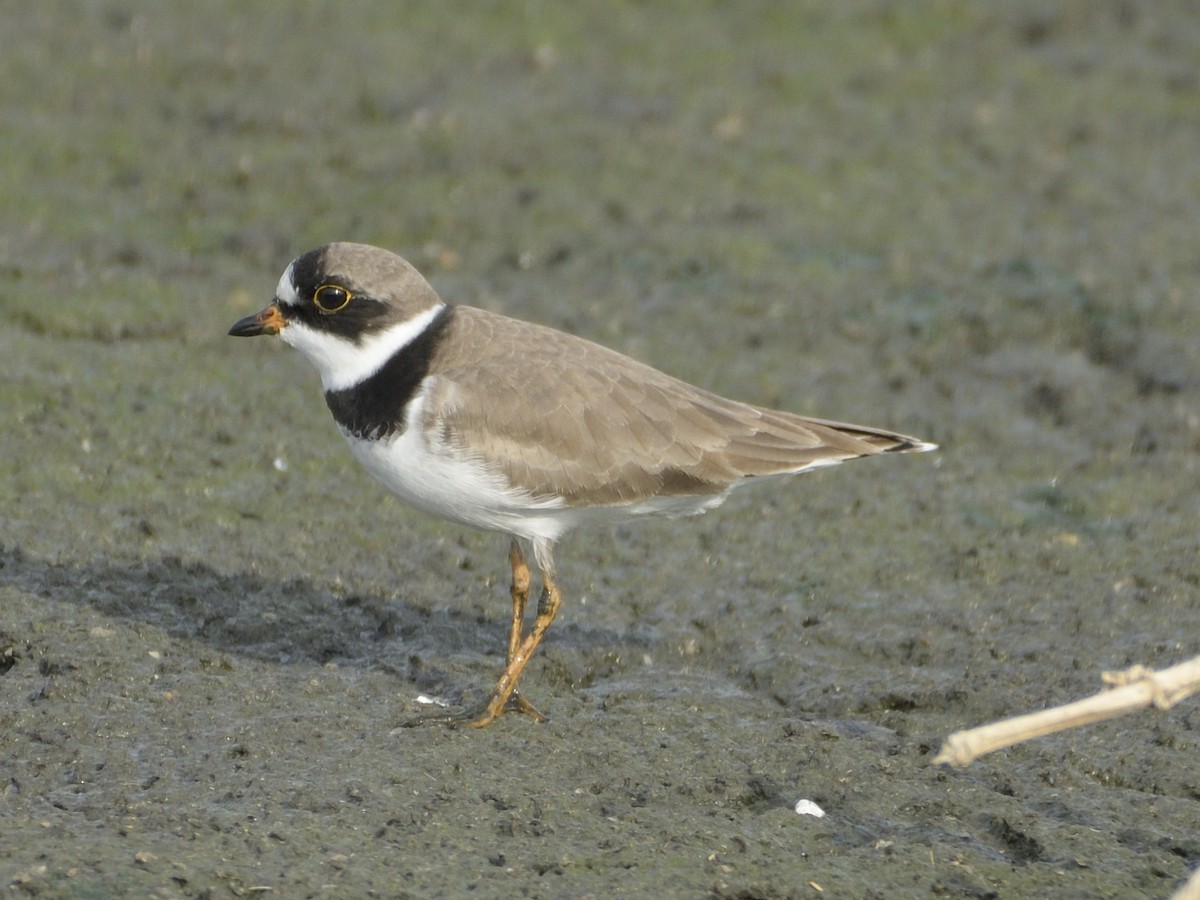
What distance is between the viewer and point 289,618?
6570 mm

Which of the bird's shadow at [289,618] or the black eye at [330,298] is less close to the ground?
the black eye at [330,298]

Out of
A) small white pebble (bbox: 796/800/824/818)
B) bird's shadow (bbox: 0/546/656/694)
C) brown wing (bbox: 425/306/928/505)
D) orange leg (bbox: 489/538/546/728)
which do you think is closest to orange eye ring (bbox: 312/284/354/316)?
brown wing (bbox: 425/306/928/505)

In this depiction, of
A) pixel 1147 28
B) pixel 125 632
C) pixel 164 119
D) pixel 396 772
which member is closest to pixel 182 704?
pixel 125 632

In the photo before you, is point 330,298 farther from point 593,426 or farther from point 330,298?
point 593,426

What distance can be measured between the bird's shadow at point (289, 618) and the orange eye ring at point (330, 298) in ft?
4.41

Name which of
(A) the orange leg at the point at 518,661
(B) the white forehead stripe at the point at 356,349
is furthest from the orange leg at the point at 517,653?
(B) the white forehead stripe at the point at 356,349

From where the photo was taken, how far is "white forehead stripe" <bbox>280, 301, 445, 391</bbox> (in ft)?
19.7

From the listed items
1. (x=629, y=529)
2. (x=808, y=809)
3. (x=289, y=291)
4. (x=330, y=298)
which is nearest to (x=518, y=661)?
(x=808, y=809)

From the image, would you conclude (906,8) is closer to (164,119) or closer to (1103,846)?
(164,119)

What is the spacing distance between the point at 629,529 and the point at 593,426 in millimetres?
1764

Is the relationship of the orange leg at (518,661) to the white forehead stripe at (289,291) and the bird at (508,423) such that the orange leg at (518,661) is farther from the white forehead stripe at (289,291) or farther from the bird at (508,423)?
the white forehead stripe at (289,291)

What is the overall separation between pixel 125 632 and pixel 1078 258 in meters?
6.58

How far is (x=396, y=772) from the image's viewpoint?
530cm

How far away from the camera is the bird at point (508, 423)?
5773mm
